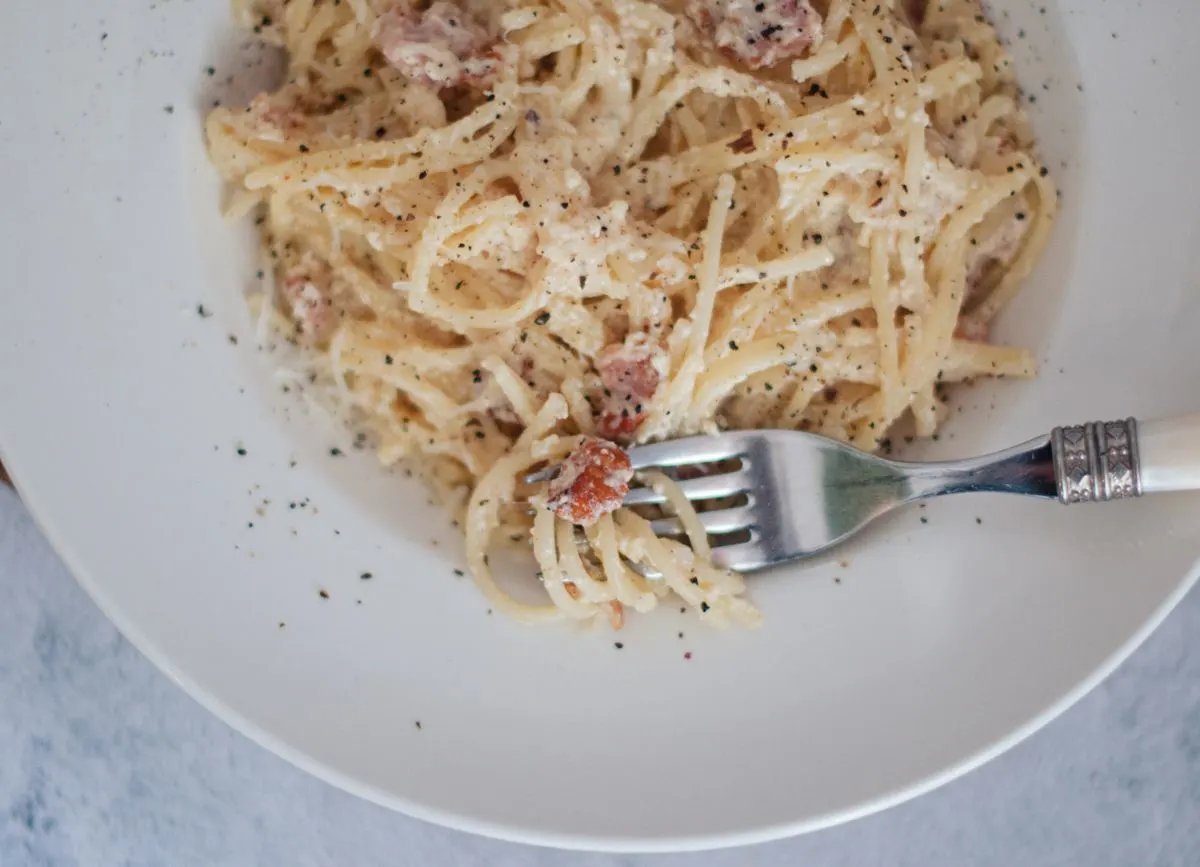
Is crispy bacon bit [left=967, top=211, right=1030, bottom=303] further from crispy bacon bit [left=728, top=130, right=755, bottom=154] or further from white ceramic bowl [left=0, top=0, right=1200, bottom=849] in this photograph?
crispy bacon bit [left=728, top=130, right=755, bottom=154]

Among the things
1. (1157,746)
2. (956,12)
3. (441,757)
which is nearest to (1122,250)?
(956,12)

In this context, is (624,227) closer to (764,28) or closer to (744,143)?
(744,143)

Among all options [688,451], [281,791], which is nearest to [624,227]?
[688,451]

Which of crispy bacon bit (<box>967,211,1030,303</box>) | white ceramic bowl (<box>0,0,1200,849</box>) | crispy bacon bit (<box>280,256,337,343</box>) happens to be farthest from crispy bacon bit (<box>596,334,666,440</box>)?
crispy bacon bit (<box>967,211,1030,303</box>)

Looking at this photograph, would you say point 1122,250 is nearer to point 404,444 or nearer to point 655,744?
point 655,744

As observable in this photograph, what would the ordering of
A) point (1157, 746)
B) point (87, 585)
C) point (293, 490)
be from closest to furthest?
point (87, 585)
point (293, 490)
point (1157, 746)

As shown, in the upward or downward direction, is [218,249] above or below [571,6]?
below
